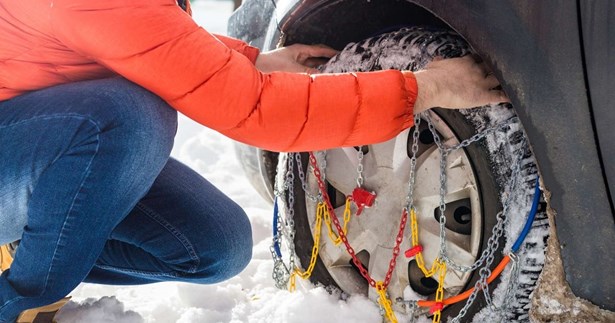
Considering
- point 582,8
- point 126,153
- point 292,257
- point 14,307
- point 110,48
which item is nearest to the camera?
point 582,8

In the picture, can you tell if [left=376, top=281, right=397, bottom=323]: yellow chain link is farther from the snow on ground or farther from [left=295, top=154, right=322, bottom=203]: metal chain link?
[left=295, top=154, right=322, bottom=203]: metal chain link

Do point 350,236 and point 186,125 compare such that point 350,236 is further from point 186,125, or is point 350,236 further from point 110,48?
point 186,125

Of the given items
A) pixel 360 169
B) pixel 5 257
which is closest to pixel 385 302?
pixel 360 169

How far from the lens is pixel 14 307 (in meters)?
1.69

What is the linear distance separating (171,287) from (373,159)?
0.97 meters

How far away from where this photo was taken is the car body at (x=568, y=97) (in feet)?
4.19

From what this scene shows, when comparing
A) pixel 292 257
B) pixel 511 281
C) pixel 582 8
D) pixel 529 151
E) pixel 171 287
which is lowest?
pixel 171 287

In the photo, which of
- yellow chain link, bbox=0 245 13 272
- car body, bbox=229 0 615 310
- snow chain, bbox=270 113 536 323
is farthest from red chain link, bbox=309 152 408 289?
yellow chain link, bbox=0 245 13 272

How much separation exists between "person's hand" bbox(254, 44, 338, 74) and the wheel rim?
0.86ft

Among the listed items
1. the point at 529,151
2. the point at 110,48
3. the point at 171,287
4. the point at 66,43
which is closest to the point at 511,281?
the point at 529,151

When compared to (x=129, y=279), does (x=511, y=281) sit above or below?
above

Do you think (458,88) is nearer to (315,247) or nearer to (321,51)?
(321,51)

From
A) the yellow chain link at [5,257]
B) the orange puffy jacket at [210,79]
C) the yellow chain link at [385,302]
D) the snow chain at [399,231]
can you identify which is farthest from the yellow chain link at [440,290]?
the yellow chain link at [5,257]

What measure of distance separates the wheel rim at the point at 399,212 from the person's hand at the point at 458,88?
128 millimetres
